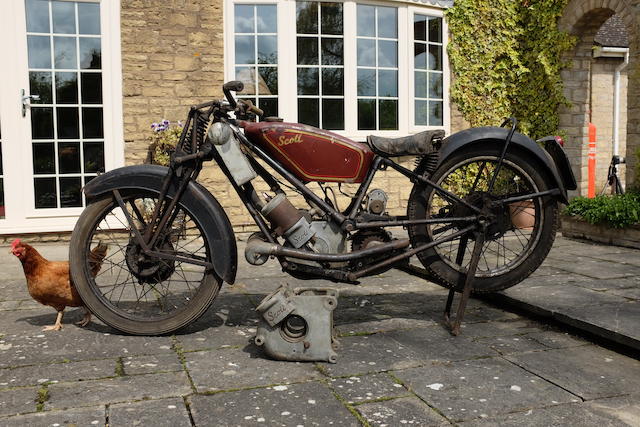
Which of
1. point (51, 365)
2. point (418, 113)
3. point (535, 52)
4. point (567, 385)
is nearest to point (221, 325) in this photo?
point (51, 365)

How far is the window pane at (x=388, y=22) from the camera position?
8812 mm

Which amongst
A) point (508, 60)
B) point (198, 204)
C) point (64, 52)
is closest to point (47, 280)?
point (198, 204)

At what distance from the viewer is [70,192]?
7598 mm

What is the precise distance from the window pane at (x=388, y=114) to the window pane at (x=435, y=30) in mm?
1138

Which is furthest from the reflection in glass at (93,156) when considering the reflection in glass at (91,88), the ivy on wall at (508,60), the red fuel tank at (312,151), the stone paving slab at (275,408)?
the stone paving slab at (275,408)

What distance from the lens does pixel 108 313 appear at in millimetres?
3609

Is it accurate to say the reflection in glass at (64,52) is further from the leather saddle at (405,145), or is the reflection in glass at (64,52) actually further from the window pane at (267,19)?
the leather saddle at (405,145)

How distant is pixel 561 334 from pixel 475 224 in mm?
796

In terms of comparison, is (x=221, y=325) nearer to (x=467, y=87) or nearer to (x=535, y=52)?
(x=467, y=87)

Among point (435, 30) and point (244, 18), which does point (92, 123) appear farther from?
point (435, 30)

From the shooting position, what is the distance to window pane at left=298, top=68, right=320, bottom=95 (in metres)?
8.42

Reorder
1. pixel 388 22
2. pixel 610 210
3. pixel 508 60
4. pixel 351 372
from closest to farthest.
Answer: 1. pixel 351 372
2. pixel 610 210
3. pixel 388 22
4. pixel 508 60

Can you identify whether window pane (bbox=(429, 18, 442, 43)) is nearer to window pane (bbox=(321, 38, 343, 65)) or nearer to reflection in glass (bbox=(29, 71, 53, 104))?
window pane (bbox=(321, 38, 343, 65))

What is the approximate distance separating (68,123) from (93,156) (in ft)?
1.50
